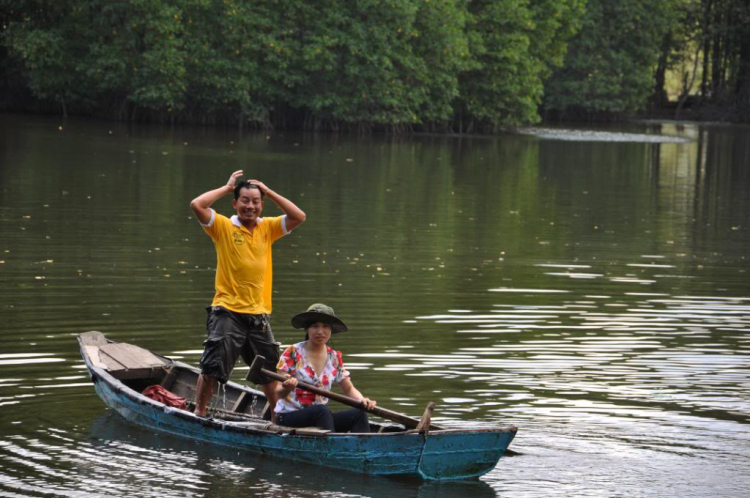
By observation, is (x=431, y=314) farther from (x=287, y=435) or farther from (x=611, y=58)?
(x=611, y=58)

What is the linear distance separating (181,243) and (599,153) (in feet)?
92.7

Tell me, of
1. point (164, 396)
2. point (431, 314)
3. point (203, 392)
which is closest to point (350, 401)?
point (203, 392)

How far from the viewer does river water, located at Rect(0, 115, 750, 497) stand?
8.53 metres

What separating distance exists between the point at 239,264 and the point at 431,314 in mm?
5064

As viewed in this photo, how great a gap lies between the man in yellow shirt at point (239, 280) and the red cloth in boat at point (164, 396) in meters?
0.89

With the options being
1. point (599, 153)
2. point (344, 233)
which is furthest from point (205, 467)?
point (599, 153)

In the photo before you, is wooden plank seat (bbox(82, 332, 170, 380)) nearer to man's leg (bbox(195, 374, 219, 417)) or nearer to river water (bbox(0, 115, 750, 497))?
river water (bbox(0, 115, 750, 497))

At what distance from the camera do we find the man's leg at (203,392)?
9.14 metres

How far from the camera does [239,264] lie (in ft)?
29.2

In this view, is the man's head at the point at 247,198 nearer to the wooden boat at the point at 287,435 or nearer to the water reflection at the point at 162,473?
the wooden boat at the point at 287,435

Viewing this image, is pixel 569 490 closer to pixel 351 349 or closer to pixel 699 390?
pixel 699 390

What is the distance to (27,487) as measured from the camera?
802 centimetres

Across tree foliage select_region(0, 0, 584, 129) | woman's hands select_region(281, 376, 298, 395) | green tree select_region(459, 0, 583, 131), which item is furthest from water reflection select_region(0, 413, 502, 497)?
green tree select_region(459, 0, 583, 131)

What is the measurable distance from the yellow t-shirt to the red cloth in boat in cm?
125
